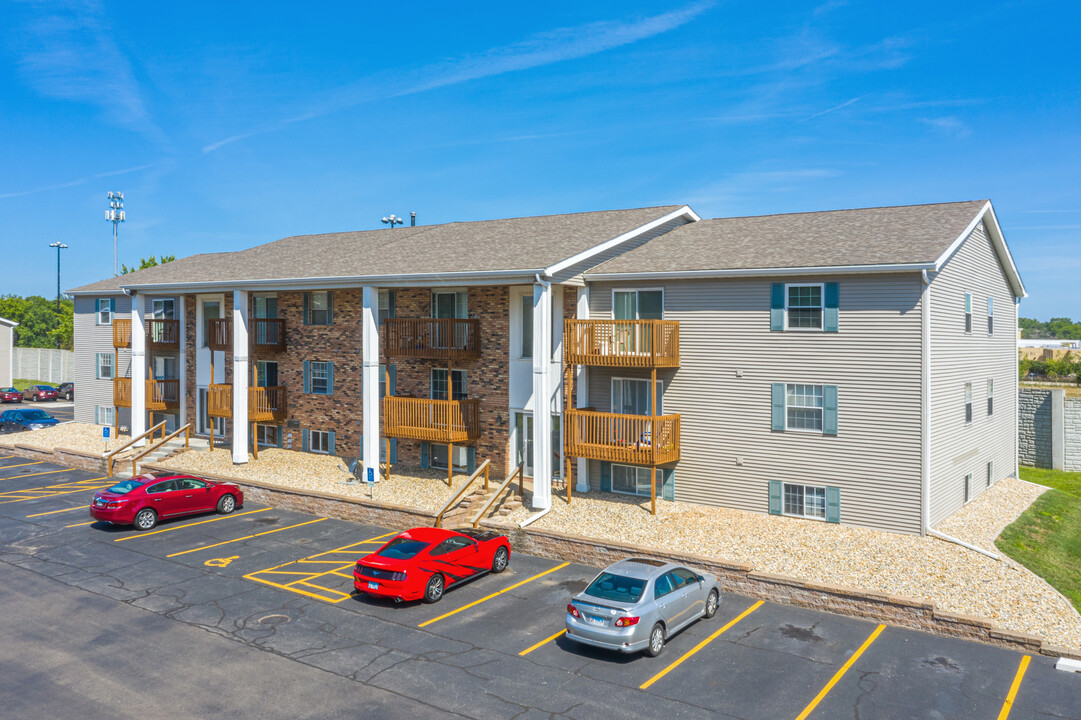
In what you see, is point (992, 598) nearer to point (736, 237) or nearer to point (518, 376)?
point (736, 237)

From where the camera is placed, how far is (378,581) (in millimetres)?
17062

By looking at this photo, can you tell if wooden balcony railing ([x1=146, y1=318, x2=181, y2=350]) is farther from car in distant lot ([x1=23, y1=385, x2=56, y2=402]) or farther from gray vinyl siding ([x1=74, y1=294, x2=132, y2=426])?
car in distant lot ([x1=23, y1=385, x2=56, y2=402])

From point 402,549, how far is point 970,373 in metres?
19.6

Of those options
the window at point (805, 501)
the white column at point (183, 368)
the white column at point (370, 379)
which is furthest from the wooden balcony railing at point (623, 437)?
the white column at point (183, 368)

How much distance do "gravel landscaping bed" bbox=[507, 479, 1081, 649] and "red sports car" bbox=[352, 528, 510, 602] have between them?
10.6 ft

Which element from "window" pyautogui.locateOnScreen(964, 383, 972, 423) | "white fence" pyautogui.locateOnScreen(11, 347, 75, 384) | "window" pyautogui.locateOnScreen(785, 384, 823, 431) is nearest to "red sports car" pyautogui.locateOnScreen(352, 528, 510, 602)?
"window" pyautogui.locateOnScreen(785, 384, 823, 431)

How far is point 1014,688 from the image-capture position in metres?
13.3

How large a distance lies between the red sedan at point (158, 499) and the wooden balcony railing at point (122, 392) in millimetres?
14998

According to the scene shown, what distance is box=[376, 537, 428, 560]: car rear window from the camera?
1742 cm

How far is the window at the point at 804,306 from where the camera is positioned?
73.0 feet

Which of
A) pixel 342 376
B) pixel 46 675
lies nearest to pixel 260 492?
pixel 342 376

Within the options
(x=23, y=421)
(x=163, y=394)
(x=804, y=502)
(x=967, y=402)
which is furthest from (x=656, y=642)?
(x=23, y=421)

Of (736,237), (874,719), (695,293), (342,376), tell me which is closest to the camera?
(874,719)

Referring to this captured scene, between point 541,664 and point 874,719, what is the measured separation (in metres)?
5.68
